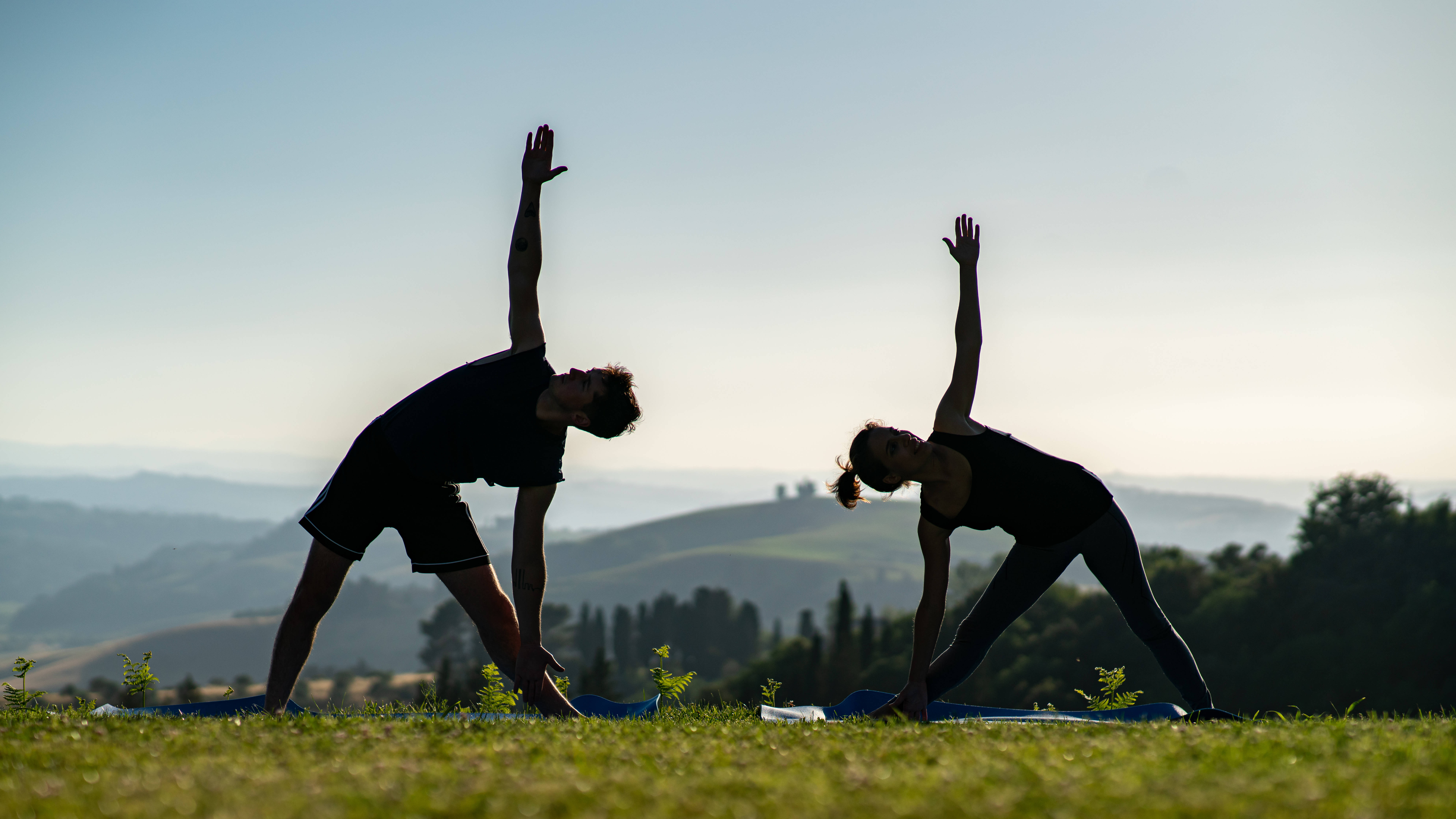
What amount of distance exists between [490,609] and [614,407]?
74.5 inches

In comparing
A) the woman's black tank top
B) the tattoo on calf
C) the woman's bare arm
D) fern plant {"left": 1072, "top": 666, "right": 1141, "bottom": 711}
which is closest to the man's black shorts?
the tattoo on calf

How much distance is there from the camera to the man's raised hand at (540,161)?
296 inches

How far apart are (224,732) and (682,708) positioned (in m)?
4.25

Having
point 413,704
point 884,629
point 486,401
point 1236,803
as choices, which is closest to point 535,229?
point 486,401

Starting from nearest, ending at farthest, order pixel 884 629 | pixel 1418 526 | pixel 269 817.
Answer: pixel 269 817 → pixel 1418 526 → pixel 884 629

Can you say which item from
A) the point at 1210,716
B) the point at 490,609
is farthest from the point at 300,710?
the point at 1210,716

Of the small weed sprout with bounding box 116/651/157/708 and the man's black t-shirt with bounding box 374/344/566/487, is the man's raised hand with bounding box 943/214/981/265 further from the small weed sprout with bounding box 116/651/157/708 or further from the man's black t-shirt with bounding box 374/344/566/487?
the small weed sprout with bounding box 116/651/157/708

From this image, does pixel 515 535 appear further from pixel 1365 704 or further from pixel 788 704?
pixel 1365 704

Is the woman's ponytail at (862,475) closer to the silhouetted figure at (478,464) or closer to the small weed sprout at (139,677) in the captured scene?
the silhouetted figure at (478,464)

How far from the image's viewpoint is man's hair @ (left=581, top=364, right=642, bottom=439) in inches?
279

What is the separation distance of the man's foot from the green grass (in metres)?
0.59

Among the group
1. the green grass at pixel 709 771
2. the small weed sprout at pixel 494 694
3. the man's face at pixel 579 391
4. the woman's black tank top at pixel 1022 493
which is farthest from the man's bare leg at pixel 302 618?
the woman's black tank top at pixel 1022 493

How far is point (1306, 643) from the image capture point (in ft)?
265

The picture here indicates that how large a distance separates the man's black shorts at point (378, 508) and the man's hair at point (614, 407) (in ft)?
3.93
